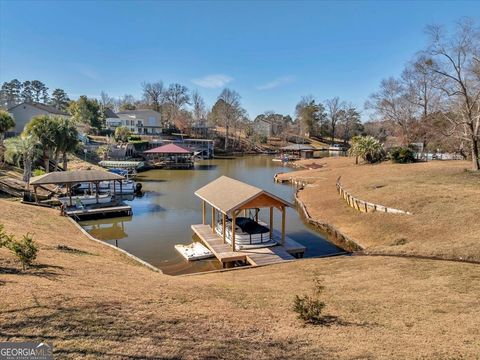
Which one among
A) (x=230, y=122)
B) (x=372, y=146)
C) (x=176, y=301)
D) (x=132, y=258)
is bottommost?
(x=132, y=258)

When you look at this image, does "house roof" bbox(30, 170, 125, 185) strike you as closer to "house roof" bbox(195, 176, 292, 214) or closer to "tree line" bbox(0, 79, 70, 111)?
"house roof" bbox(195, 176, 292, 214)

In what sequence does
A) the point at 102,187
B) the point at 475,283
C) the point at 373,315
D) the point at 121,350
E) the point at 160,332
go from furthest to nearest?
the point at 102,187 → the point at 475,283 → the point at 373,315 → the point at 160,332 → the point at 121,350

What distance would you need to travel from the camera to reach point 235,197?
16594 mm

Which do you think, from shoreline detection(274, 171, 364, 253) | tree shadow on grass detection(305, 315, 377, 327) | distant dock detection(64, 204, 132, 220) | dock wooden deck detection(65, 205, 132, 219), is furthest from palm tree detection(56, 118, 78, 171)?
tree shadow on grass detection(305, 315, 377, 327)

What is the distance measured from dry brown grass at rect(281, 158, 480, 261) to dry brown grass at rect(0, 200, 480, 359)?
2.62 meters

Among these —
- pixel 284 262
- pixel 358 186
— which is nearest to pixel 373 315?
pixel 284 262

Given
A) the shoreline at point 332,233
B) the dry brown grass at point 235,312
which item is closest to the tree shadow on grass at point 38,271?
the dry brown grass at point 235,312

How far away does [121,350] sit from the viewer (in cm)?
546

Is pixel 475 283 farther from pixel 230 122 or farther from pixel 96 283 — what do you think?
pixel 230 122

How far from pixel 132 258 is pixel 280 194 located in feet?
69.6
